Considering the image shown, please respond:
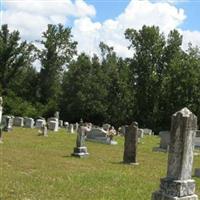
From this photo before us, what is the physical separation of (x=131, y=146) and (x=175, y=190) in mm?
10971

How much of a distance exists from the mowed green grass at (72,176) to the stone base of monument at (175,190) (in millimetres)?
2294

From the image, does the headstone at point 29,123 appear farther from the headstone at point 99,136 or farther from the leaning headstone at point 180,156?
the leaning headstone at point 180,156

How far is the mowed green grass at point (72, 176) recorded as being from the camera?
41.2 feet

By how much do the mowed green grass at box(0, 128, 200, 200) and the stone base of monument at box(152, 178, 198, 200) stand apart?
7.53 ft

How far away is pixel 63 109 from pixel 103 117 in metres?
5.48

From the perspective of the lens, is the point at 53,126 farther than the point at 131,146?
Yes

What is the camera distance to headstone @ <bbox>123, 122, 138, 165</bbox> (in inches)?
811

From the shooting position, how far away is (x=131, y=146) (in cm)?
2095

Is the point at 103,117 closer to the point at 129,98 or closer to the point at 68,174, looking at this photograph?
the point at 129,98

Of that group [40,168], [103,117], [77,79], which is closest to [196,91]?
[103,117]

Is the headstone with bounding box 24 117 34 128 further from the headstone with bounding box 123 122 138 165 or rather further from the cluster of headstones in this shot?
the cluster of headstones

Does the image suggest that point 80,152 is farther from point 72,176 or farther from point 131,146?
point 72,176

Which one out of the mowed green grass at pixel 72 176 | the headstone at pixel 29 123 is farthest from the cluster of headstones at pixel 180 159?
the headstone at pixel 29 123

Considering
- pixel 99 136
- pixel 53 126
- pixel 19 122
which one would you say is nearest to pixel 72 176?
pixel 99 136
